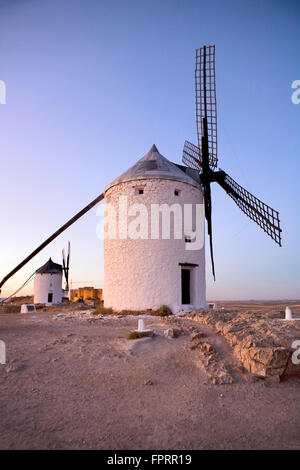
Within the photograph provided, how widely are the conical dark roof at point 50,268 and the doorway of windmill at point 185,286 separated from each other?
2253 centimetres

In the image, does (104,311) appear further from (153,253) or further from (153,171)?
(153,171)

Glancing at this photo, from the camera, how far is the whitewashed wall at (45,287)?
3191cm

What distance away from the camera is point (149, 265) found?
1217 cm

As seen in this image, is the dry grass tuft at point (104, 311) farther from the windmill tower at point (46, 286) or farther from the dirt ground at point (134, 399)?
the windmill tower at point (46, 286)

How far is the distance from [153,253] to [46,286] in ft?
77.1

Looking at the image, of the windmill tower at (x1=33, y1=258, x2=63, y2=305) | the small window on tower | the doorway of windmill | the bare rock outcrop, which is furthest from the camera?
the windmill tower at (x1=33, y1=258, x2=63, y2=305)

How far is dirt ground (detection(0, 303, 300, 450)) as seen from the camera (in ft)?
12.9

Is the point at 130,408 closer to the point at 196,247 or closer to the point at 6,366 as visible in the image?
the point at 6,366

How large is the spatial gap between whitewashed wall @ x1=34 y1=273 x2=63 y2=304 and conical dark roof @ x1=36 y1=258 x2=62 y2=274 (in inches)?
13.1

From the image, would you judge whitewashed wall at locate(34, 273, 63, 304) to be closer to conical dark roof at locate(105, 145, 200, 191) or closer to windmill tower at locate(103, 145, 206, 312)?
windmill tower at locate(103, 145, 206, 312)

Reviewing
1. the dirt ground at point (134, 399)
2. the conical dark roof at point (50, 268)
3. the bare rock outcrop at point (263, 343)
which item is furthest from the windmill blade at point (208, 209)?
the conical dark roof at point (50, 268)

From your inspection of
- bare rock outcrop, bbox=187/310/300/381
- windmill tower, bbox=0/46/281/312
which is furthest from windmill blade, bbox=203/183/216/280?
bare rock outcrop, bbox=187/310/300/381

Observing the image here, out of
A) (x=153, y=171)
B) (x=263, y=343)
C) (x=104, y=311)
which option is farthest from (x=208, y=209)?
(x=263, y=343)

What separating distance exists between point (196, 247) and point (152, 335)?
20.5ft
